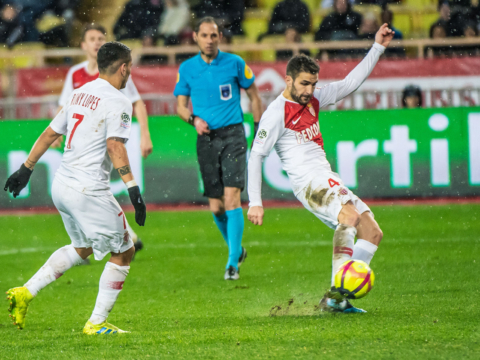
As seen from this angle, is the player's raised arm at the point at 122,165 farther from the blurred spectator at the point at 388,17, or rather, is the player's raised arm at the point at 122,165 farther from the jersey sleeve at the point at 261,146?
the blurred spectator at the point at 388,17

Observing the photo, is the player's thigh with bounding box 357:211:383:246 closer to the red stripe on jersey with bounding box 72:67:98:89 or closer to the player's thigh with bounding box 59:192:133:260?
the player's thigh with bounding box 59:192:133:260

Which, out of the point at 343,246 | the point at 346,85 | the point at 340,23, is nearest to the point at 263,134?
the point at 346,85

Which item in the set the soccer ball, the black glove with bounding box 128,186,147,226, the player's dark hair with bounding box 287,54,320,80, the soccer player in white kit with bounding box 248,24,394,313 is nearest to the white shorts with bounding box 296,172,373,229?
the soccer player in white kit with bounding box 248,24,394,313

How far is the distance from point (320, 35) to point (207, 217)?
4772mm

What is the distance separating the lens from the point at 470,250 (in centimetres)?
796

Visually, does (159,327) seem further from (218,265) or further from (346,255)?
(218,265)

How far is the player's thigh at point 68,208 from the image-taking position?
4.85 metres

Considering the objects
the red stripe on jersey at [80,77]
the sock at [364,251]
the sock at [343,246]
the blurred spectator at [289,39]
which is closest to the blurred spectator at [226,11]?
the blurred spectator at [289,39]

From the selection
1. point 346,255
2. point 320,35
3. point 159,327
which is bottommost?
point 159,327

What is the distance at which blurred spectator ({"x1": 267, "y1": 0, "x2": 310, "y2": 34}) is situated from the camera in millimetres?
15289

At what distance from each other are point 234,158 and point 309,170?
6.41ft

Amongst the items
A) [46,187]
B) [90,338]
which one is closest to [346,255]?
[90,338]

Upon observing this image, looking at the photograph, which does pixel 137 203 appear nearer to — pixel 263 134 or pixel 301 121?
pixel 263 134

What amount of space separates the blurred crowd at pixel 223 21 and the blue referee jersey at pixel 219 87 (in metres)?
6.49
